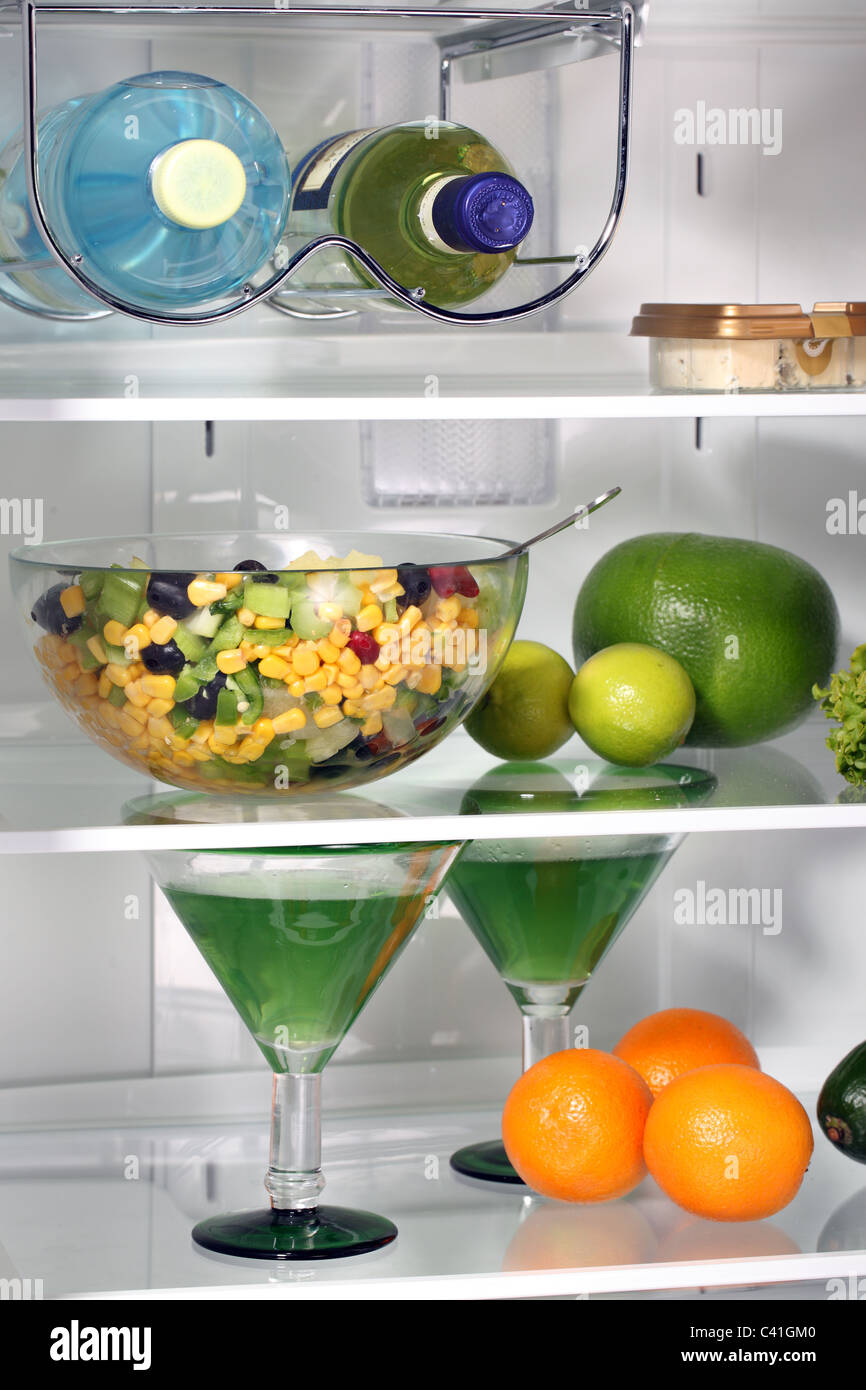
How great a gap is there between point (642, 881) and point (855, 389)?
0.33m

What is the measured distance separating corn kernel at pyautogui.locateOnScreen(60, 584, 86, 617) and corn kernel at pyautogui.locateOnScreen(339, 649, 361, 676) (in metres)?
0.14

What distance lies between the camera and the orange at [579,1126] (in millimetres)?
962

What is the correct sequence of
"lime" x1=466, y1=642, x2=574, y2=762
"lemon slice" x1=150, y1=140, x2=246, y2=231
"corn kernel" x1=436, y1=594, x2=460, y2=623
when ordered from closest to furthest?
"lemon slice" x1=150, y1=140, x2=246, y2=231 → "corn kernel" x1=436, y1=594, x2=460, y2=623 → "lime" x1=466, y1=642, x2=574, y2=762

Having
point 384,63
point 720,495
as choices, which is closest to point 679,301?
point 720,495

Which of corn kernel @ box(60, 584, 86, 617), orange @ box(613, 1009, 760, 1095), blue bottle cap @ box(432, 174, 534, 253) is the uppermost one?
blue bottle cap @ box(432, 174, 534, 253)

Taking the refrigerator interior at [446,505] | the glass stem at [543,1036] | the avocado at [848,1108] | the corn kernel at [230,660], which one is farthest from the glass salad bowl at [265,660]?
the avocado at [848,1108]

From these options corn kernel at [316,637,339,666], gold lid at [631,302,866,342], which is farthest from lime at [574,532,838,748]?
corn kernel at [316,637,339,666]

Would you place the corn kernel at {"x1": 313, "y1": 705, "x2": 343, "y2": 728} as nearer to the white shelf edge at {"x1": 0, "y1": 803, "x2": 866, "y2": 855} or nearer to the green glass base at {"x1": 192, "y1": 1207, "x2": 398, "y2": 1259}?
the white shelf edge at {"x1": 0, "y1": 803, "x2": 866, "y2": 855}

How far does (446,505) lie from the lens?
117 cm

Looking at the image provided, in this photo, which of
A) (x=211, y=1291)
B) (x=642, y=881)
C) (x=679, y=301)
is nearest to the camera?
(x=211, y=1291)

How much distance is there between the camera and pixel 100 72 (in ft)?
3.61

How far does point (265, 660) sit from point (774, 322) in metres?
0.35

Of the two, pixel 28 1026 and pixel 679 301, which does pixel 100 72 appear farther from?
pixel 28 1026

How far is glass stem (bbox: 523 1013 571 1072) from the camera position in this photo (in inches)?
42.2
